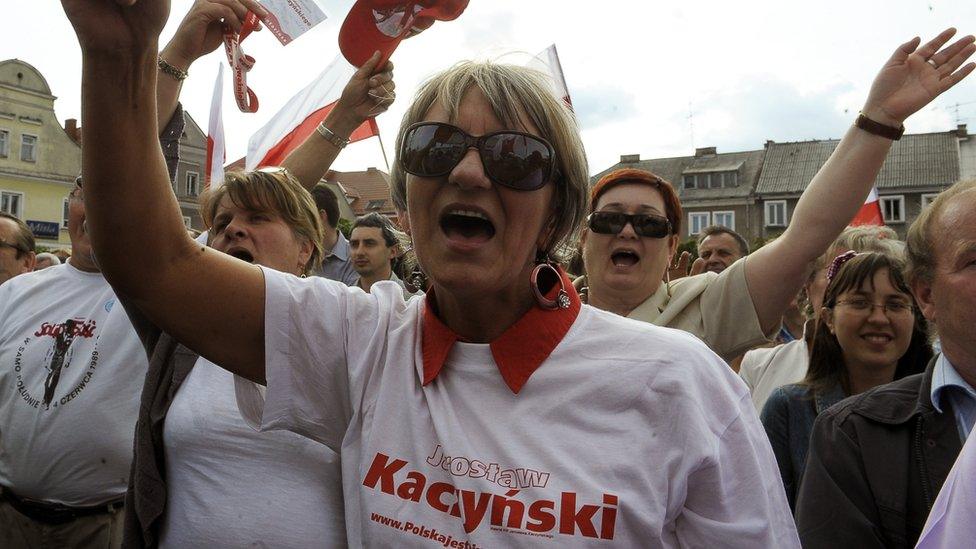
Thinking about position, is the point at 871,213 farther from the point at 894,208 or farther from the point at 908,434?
the point at 894,208

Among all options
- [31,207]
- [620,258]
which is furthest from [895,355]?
[31,207]

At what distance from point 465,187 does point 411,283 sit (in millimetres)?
366

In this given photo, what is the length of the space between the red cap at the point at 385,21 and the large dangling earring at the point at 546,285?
1016 millimetres

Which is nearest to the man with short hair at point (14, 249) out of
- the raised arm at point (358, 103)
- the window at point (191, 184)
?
the raised arm at point (358, 103)

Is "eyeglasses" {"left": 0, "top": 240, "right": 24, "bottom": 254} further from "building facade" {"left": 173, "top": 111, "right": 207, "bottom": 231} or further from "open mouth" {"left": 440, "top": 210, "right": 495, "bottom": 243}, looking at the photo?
"building facade" {"left": 173, "top": 111, "right": 207, "bottom": 231}

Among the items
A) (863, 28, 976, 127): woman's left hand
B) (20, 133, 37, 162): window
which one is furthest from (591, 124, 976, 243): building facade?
(863, 28, 976, 127): woman's left hand

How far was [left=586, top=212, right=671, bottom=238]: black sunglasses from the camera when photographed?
3234mm

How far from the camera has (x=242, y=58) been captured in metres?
2.51

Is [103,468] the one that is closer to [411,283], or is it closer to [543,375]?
[411,283]

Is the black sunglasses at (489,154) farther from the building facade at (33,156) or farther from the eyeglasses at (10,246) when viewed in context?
the building facade at (33,156)

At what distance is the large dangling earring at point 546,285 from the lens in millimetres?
1634

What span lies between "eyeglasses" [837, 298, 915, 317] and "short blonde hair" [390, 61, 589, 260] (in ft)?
6.43

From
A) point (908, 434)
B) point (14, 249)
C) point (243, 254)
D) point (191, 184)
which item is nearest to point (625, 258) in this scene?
point (908, 434)

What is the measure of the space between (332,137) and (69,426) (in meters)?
1.53
